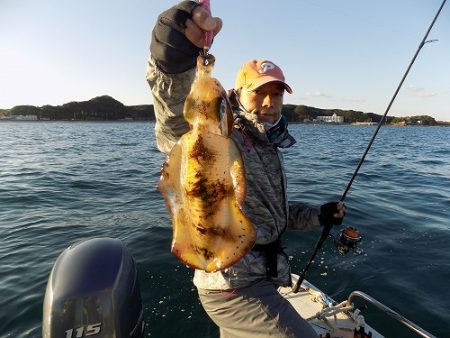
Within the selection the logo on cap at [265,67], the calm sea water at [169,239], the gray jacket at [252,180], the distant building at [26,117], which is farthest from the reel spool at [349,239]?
the distant building at [26,117]

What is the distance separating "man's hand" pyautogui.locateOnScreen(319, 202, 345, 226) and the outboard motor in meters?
2.21

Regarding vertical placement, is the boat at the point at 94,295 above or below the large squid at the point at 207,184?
below

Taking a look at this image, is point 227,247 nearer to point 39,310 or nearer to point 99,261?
point 99,261

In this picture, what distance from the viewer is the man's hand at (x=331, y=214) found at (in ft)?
12.1

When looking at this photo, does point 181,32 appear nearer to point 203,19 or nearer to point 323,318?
point 203,19

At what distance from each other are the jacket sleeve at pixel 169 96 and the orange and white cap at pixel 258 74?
0.71 meters

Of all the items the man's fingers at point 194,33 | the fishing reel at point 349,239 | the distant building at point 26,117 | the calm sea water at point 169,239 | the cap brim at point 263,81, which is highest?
the man's fingers at point 194,33

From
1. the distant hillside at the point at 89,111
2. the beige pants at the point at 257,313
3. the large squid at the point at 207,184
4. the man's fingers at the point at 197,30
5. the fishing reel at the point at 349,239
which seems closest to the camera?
the large squid at the point at 207,184

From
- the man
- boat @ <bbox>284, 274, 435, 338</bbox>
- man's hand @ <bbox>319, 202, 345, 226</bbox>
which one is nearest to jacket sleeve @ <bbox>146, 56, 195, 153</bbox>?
the man

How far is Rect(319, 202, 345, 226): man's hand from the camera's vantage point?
3691 mm

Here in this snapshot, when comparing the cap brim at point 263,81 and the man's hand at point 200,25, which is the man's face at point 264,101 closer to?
the cap brim at point 263,81

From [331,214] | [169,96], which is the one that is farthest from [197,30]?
[331,214]

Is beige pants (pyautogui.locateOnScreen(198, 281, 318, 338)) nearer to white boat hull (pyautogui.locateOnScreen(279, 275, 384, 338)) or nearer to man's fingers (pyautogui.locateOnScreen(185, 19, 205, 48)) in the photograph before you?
man's fingers (pyautogui.locateOnScreen(185, 19, 205, 48))

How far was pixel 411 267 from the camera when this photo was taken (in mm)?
7594
